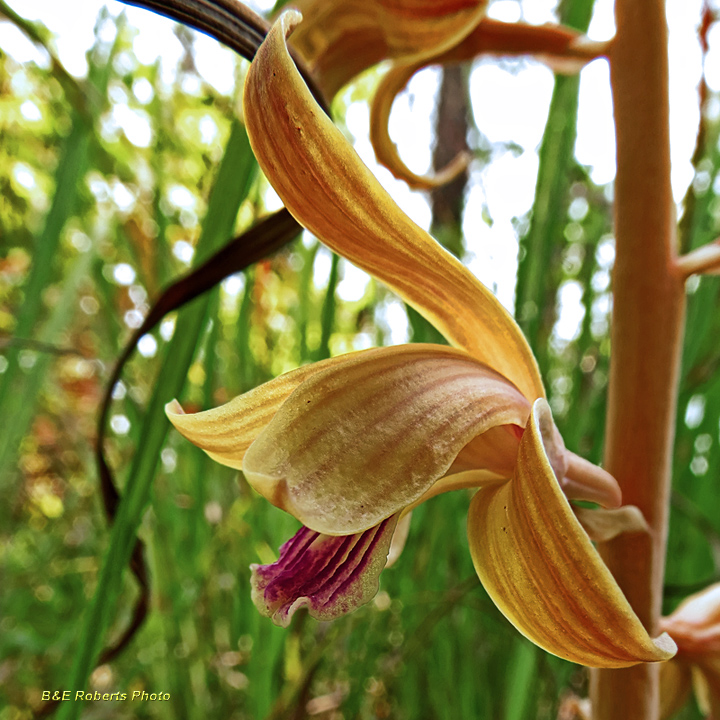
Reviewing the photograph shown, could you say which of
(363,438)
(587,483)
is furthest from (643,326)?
(363,438)

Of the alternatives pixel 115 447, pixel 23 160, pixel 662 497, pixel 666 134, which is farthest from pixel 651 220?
pixel 23 160

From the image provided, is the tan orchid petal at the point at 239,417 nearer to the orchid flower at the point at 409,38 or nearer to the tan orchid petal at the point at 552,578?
the tan orchid petal at the point at 552,578

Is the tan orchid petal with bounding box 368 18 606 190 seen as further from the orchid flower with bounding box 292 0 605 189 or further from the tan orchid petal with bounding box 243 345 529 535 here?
the tan orchid petal with bounding box 243 345 529 535

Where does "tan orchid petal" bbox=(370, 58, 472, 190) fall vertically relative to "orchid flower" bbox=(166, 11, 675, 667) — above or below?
above

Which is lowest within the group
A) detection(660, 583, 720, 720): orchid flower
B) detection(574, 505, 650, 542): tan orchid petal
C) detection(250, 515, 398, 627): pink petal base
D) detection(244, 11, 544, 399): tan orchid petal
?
detection(660, 583, 720, 720): orchid flower

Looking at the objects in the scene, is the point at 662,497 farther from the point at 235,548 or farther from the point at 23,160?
the point at 23,160

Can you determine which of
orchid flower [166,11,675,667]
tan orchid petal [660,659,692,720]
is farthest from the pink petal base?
tan orchid petal [660,659,692,720]

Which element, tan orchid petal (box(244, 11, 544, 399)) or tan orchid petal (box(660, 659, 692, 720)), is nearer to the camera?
tan orchid petal (box(244, 11, 544, 399))

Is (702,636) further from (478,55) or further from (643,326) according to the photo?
(478,55)
